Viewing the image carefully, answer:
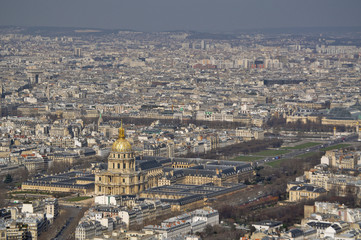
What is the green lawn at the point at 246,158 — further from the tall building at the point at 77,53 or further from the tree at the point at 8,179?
the tall building at the point at 77,53

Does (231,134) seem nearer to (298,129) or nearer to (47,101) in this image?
(298,129)

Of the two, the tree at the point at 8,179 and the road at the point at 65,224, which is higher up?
the tree at the point at 8,179

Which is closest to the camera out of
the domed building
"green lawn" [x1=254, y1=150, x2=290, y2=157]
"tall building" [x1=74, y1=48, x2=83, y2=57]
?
the domed building

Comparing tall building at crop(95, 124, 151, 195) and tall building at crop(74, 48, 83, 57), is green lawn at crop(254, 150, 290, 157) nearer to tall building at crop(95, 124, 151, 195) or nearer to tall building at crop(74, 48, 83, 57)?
tall building at crop(95, 124, 151, 195)

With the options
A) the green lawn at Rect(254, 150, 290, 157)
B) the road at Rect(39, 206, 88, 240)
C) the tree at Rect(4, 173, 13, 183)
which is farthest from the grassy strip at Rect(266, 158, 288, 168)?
the road at Rect(39, 206, 88, 240)

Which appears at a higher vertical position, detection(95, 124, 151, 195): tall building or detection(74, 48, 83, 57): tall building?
detection(74, 48, 83, 57): tall building

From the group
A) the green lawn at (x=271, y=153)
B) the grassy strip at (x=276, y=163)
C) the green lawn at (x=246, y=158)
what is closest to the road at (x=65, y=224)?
the grassy strip at (x=276, y=163)

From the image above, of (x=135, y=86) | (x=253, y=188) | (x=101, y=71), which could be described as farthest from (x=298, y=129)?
(x=101, y=71)

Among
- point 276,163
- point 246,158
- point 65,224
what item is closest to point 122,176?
point 65,224

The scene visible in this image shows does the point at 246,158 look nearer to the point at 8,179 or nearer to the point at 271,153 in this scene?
the point at 271,153
